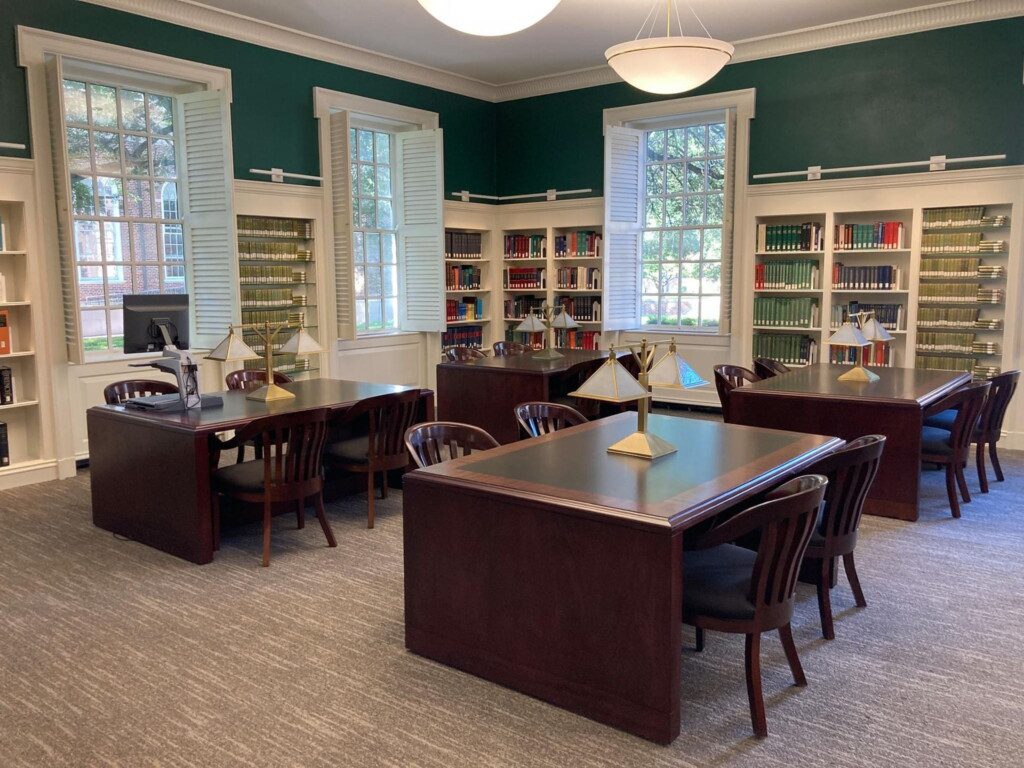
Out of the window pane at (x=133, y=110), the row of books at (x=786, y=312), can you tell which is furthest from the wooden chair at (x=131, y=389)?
the row of books at (x=786, y=312)

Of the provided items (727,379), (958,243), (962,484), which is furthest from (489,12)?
(958,243)

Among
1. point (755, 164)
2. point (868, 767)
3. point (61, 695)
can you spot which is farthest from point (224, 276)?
point (868, 767)

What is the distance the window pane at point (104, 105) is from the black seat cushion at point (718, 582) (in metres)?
5.89

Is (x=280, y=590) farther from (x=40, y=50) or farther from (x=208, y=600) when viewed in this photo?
(x=40, y=50)

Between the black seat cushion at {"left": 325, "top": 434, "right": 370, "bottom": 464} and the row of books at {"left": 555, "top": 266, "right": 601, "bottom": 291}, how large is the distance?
4570 mm

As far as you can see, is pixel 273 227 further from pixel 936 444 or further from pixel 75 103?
pixel 936 444

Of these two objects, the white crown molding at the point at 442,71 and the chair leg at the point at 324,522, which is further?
the white crown molding at the point at 442,71

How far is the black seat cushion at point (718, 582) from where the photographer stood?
2721 mm

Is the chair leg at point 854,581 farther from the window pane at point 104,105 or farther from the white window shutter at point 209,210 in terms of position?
the window pane at point 104,105

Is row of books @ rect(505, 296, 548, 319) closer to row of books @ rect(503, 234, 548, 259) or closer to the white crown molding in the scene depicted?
row of books @ rect(503, 234, 548, 259)

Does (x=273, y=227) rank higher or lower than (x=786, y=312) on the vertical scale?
higher

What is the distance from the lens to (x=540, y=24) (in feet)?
24.3

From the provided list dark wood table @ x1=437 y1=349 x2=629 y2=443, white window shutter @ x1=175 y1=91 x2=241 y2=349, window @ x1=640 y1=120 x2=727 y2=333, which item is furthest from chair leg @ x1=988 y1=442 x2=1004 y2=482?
white window shutter @ x1=175 y1=91 x2=241 y2=349

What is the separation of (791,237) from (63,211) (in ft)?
20.5
